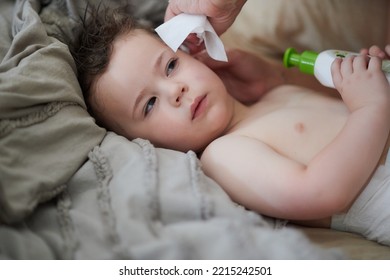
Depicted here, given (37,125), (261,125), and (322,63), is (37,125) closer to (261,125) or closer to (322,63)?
(261,125)

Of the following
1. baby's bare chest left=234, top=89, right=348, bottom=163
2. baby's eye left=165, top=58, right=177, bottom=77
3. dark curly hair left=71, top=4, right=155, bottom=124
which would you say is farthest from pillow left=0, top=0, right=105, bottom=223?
baby's bare chest left=234, top=89, right=348, bottom=163

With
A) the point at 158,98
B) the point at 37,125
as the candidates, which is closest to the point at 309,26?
the point at 158,98

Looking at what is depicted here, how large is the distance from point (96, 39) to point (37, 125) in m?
0.32

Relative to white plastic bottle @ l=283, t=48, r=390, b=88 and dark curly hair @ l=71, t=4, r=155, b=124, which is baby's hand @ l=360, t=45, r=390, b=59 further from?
dark curly hair @ l=71, t=4, r=155, b=124

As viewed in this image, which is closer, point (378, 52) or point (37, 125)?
point (37, 125)

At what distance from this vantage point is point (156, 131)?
0.96m

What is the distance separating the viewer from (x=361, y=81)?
87cm

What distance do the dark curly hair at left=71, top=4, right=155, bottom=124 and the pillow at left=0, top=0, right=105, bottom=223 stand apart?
7 centimetres

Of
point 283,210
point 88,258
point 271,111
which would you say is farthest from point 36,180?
point 271,111

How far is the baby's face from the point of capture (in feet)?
3.10

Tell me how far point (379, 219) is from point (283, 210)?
0.20 metres

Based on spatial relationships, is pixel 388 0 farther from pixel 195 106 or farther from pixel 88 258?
pixel 88 258

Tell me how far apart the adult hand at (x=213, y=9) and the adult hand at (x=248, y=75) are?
19cm

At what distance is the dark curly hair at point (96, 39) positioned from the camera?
3.23ft
